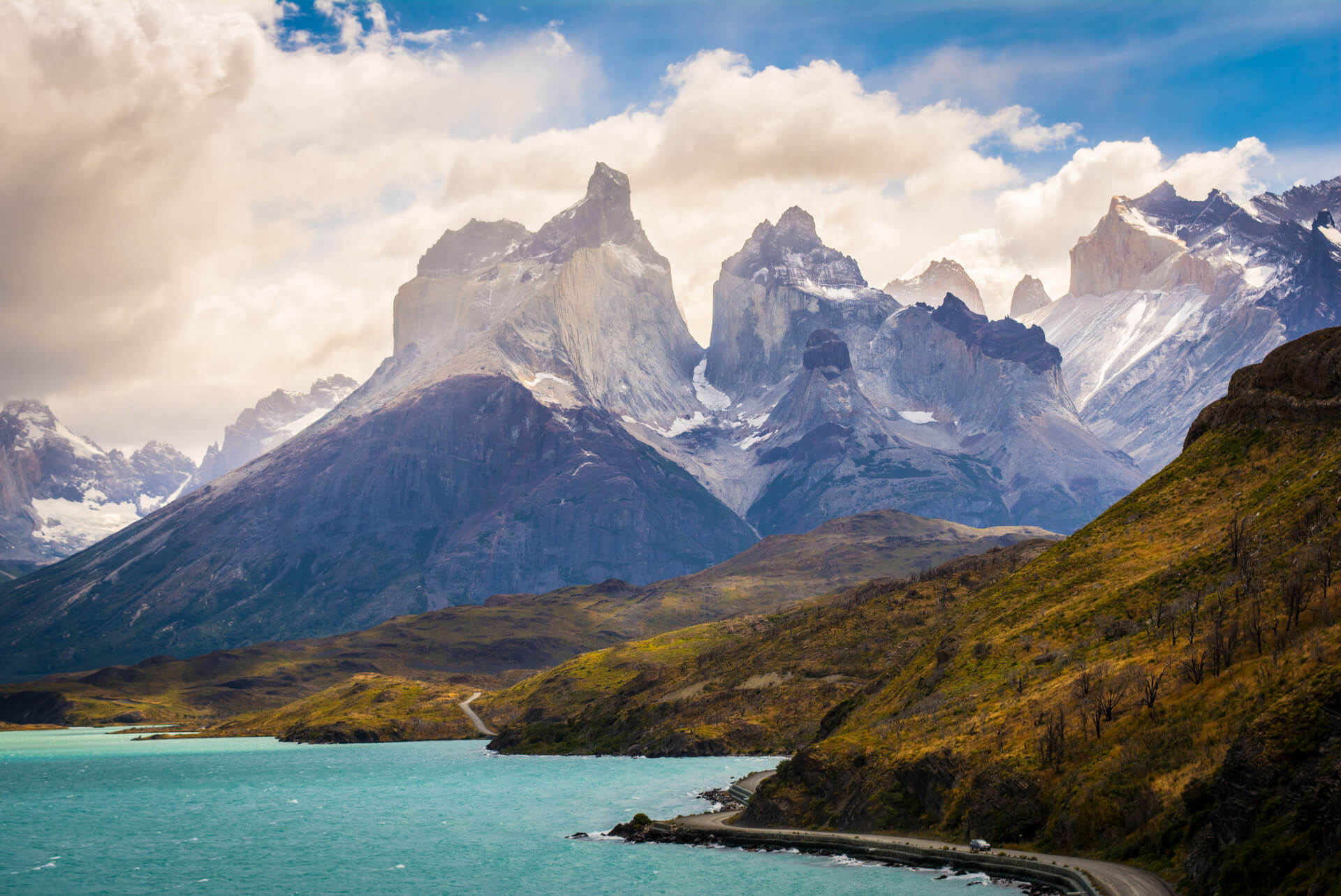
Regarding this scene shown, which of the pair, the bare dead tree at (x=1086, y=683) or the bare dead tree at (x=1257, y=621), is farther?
the bare dead tree at (x=1086, y=683)

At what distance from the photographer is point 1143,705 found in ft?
254

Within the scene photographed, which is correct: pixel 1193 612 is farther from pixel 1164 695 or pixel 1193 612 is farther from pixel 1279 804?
pixel 1279 804

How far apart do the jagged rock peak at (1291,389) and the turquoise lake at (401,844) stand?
5737 cm

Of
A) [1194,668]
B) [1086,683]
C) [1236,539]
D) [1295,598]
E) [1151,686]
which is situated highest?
[1236,539]

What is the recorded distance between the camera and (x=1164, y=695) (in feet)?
251

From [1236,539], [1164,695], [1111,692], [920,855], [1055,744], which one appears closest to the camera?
[1164,695]

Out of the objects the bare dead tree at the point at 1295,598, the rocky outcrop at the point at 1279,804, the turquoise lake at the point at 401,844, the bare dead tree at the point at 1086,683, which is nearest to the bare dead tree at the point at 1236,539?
the bare dead tree at the point at 1086,683

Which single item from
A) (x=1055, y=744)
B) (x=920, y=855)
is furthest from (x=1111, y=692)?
(x=920, y=855)

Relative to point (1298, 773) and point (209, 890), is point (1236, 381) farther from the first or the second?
point (209, 890)

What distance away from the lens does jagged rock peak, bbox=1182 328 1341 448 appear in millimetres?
103625

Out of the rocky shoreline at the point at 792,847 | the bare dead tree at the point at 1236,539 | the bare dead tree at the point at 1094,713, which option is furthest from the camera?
the bare dead tree at the point at 1236,539

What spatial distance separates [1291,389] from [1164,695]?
4796 centimetres

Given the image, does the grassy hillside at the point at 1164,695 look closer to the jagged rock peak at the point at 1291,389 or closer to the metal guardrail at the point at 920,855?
the jagged rock peak at the point at 1291,389

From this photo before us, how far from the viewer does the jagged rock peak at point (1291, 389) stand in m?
104
